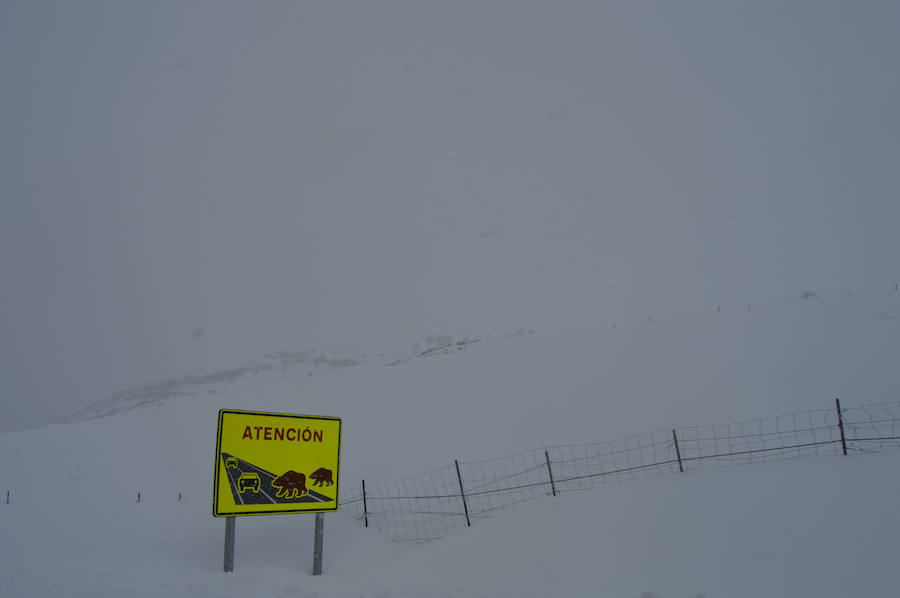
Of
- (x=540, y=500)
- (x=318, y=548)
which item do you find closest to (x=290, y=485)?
(x=318, y=548)

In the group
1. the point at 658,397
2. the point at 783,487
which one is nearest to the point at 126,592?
the point at 783,487

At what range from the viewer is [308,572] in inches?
271

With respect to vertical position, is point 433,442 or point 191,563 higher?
point 433,442

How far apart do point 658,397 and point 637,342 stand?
15.3ft

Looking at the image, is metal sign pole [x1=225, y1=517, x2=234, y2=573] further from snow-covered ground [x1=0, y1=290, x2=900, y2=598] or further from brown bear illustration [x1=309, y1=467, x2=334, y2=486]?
brown bear illustration [x1=309, y1=467, x2=334, y2=486]

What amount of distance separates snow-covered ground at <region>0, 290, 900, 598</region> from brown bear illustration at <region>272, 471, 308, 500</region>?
825mm

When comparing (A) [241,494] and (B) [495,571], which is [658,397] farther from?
(A) [241,494]

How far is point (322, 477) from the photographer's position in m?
6.90

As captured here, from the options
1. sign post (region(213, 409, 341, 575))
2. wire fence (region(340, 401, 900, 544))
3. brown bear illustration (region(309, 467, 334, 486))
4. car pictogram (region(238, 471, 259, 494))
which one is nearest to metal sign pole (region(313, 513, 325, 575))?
sign post (region(213, 409, 341, 575))

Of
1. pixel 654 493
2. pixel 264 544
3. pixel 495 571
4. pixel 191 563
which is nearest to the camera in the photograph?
pixel 495 571

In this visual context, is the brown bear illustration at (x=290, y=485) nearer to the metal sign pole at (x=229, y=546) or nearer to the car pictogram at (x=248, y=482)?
the car pictogram at (x=248, y=482)

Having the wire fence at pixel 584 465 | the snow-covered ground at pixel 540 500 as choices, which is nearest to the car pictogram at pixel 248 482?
the snow-covered ground at pixel 540 500

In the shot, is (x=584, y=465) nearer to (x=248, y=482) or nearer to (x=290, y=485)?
(x=290, y=485)

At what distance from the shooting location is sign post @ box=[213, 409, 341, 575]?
640 centimetres
